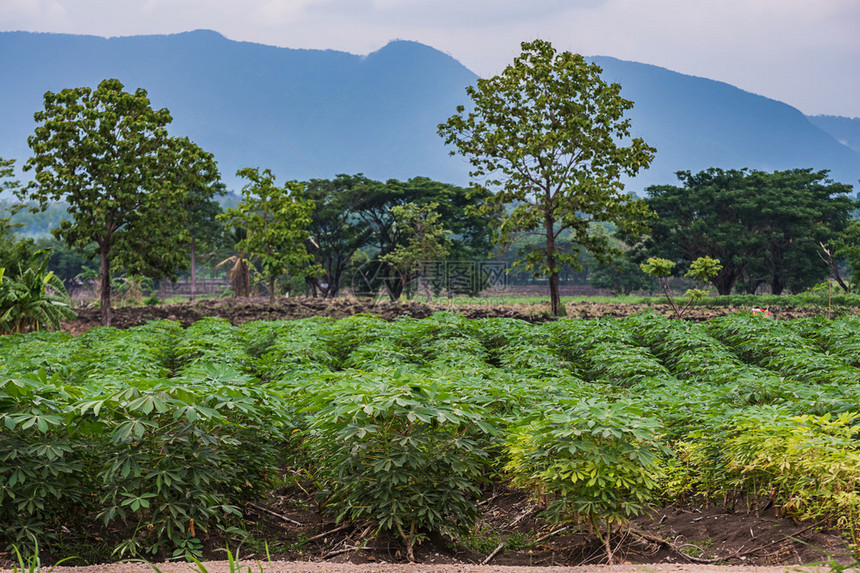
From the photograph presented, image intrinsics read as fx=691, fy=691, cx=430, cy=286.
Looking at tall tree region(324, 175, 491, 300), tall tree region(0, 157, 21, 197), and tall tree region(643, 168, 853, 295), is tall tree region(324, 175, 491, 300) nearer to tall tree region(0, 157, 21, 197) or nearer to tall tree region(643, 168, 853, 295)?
tall tree region(643, 168, 853, 295)

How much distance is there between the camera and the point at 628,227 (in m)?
21.0

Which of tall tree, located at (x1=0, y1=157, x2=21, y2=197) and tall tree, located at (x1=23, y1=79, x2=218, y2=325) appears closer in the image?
tall tree, located at (x1=23, y1=79, x2=218, y2=325)

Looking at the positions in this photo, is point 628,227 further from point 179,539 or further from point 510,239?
point 179,539

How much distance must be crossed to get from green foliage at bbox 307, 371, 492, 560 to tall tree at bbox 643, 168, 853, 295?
4059 centimetres

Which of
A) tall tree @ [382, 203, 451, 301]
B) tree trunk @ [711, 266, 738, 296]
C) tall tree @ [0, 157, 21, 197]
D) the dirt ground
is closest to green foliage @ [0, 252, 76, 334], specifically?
the dirt ground

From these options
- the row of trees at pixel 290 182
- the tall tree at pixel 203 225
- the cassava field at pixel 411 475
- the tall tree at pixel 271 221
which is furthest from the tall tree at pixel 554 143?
the tall tree at pixel 203 225

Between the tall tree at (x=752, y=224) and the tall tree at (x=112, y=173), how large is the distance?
30.4 metres

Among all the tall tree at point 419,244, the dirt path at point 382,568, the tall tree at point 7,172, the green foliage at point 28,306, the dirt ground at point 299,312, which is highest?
the tall tree at point 7,172

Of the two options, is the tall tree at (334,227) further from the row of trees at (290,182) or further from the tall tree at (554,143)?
the tall tree at (554,143)

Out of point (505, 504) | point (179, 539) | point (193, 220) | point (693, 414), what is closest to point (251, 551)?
point (179, 539)

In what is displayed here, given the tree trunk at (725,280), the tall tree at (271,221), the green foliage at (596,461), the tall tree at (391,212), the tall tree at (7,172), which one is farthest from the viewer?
the tall tree at (391,212)

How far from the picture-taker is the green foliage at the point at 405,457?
150 inches

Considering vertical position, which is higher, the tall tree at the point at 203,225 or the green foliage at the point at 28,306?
the tall tree at the point at 203,225

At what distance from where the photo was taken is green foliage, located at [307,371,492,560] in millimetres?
3812
